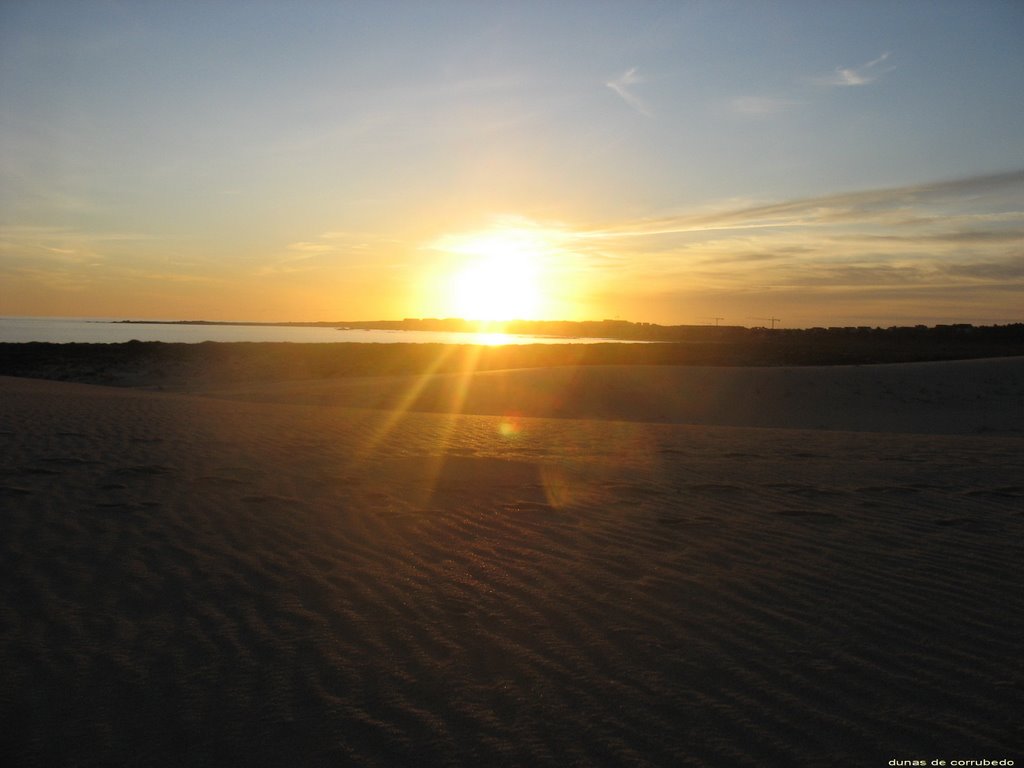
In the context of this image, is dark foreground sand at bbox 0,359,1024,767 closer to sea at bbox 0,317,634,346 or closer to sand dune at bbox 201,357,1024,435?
sand dune at bbox 201,357,1024,435

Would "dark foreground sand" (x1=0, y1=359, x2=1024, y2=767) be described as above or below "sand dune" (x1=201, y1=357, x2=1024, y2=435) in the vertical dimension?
below

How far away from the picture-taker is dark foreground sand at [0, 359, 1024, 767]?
3141 millimetres

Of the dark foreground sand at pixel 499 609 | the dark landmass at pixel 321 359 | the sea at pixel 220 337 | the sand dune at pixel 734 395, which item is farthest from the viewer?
the sea at pixel 220 337

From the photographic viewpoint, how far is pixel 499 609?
446 cm

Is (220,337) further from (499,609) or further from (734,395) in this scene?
(499,609)

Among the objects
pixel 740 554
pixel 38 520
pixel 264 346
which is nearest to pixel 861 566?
A: pixel 740 554

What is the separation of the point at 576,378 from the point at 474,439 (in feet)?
43.8

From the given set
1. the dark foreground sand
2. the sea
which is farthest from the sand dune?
the sea

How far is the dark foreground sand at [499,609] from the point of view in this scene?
3.14m

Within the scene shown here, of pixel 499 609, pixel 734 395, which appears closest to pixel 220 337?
pixel 734 395

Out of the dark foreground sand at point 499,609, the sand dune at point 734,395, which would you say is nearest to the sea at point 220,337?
the sand dune at point 734,395

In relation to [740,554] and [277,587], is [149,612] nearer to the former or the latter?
[277,587]

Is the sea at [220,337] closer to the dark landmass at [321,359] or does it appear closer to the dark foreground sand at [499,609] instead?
the dark landmass at [321,359]

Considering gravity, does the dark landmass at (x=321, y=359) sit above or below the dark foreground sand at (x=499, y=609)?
above
